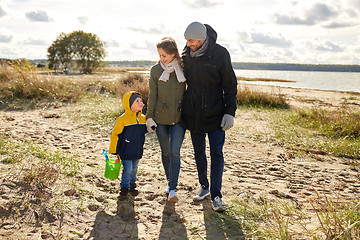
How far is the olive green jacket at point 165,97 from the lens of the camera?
3.37 meters

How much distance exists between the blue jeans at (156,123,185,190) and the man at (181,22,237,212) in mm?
134

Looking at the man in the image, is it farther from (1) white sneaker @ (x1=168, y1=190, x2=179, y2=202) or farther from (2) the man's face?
(1) white sneaker @ (x1=168, y1=190, x2=179, y2=202)

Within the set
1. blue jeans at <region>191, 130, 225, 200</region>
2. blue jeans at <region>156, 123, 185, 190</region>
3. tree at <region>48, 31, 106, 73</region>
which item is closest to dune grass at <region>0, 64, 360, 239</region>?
blue jeans at <region>191, 130, 225, 200</region>

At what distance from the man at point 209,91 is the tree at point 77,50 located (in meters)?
39.9

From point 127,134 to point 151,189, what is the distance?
3.27 feet

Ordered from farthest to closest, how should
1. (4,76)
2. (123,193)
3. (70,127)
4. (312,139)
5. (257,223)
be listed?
(4,76) → (70,127) → (312,139) → (123,193) → (257,223)

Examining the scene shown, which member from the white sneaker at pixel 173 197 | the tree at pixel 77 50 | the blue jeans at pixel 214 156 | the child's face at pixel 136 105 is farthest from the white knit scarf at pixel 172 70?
the tree at pixel 77 50

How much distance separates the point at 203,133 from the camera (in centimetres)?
343

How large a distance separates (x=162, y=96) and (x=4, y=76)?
1174 centimetres

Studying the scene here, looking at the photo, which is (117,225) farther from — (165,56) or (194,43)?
(194,43)

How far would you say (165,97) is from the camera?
3396mm

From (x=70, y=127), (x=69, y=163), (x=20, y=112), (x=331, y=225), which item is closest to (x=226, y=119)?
(x=331, y=225)

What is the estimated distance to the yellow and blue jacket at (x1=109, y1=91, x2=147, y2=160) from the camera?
11.6 ft

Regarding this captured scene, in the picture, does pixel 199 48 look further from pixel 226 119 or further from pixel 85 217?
pixel 85 217
